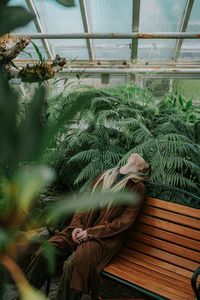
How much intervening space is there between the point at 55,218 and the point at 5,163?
81mm

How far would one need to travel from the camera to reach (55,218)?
0.34 metres

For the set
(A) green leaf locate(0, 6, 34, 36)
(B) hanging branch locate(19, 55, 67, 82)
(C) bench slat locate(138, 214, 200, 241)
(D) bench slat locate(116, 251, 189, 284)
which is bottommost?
(D) bench slat locate(116, 251, 189, 284)

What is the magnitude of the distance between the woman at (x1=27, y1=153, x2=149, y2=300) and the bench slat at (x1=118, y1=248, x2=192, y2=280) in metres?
0.09

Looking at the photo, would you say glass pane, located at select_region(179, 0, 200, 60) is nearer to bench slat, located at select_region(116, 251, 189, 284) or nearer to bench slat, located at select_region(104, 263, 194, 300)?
bench slat, located at select_region(116, 251, 189, 284)

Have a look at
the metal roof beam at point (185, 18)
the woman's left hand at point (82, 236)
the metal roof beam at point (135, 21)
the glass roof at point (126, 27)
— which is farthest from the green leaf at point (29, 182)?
the metal roof beam at point (185, 18)

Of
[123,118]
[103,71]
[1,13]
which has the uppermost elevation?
[103,71]

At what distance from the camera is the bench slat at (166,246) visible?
2244mm

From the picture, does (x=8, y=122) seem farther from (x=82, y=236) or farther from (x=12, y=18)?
(x=82, y=236)

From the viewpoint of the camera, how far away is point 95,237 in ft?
7.61

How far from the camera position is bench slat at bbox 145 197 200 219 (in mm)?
2338

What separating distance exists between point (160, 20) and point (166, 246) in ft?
16.8

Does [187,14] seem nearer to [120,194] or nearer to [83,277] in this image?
[83,277]

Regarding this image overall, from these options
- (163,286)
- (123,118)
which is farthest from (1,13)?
(123,118)

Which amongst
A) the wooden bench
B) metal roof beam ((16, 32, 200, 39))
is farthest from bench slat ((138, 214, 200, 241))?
metal roof beam ((16, 32, 200, 39))
